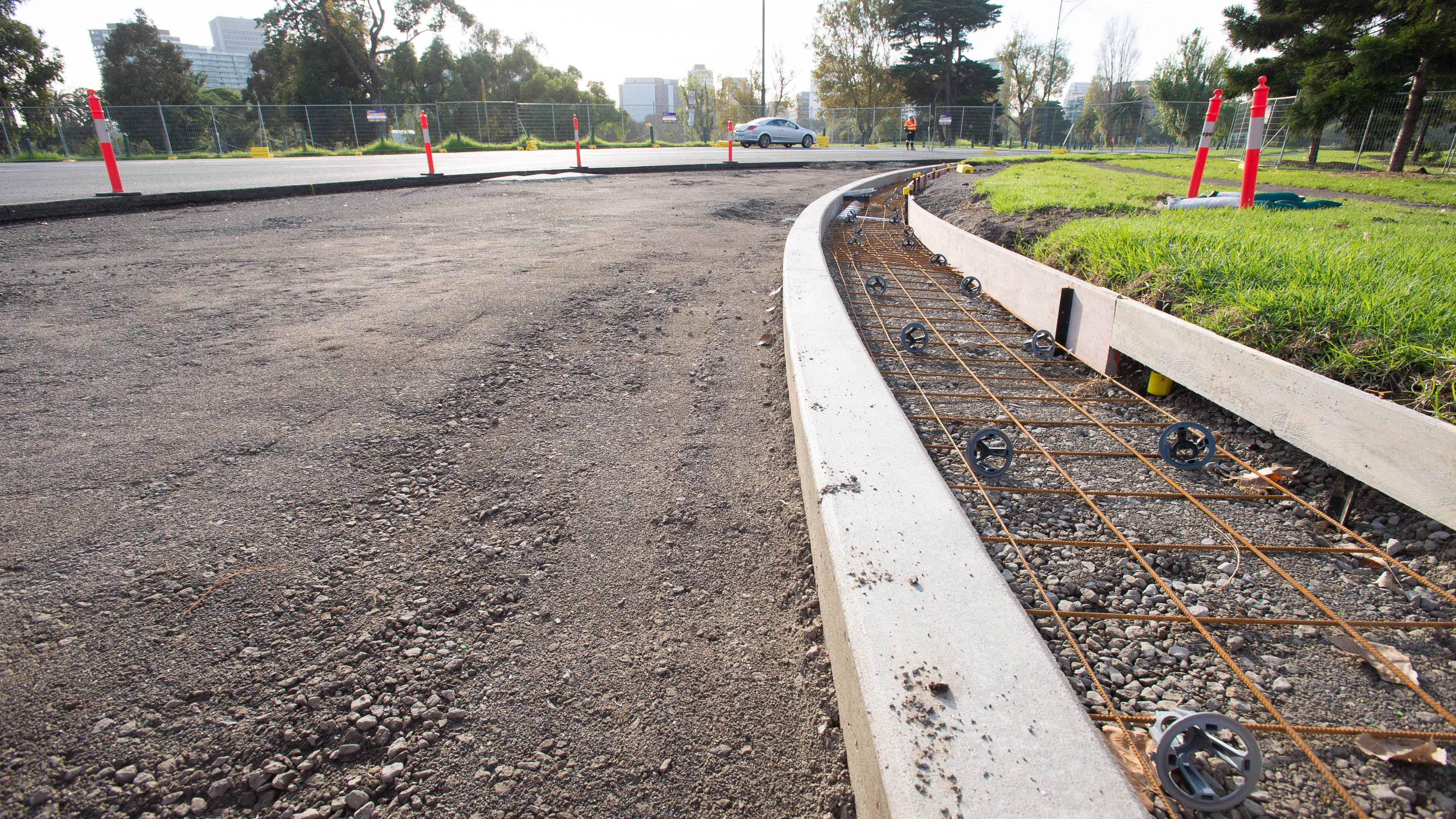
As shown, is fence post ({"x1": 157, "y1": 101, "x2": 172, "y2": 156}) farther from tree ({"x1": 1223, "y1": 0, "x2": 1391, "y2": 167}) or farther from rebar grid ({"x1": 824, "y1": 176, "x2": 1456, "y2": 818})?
tree ({"x1": 1223, "y1": 0, "x2": 1391, "y2": 167})

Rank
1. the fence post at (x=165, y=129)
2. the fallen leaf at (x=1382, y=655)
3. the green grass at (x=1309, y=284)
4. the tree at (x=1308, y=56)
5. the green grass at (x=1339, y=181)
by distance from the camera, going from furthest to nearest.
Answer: the fence post at (x=165, y=129)
the tree at (x=1308, y=56)
the green grass at (x=1339, y=181)
the green grass at (x=1309, y=284)
the fallen leaf at (x=1382, y=655)

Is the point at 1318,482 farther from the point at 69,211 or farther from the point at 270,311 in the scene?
the point at 69,211

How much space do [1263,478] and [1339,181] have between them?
14396 millimetres

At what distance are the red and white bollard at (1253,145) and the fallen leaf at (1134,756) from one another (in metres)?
6.18

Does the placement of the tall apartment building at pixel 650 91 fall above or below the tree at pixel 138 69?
above

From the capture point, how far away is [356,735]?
1.39 metres

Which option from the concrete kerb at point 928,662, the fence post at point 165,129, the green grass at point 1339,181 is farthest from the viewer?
the fence post at point 165,129

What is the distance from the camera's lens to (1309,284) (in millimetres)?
3105

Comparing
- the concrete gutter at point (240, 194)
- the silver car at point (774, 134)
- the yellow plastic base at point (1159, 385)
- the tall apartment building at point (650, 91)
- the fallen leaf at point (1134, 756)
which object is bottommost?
the fallen leaf at point (1134, 756)

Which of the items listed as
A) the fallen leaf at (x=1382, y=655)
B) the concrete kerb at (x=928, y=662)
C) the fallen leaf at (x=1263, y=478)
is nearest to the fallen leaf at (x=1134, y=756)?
the concrete kerb at (x=928, y=662)

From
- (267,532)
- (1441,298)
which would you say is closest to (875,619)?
(267,532)

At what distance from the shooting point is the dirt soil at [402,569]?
1.33 m

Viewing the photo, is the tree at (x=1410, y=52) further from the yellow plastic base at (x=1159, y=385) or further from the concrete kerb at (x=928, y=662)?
the concrete kerb at (x=928, y=662)

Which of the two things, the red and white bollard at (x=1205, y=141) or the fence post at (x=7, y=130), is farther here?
the fence post at (x=7, y=130)
